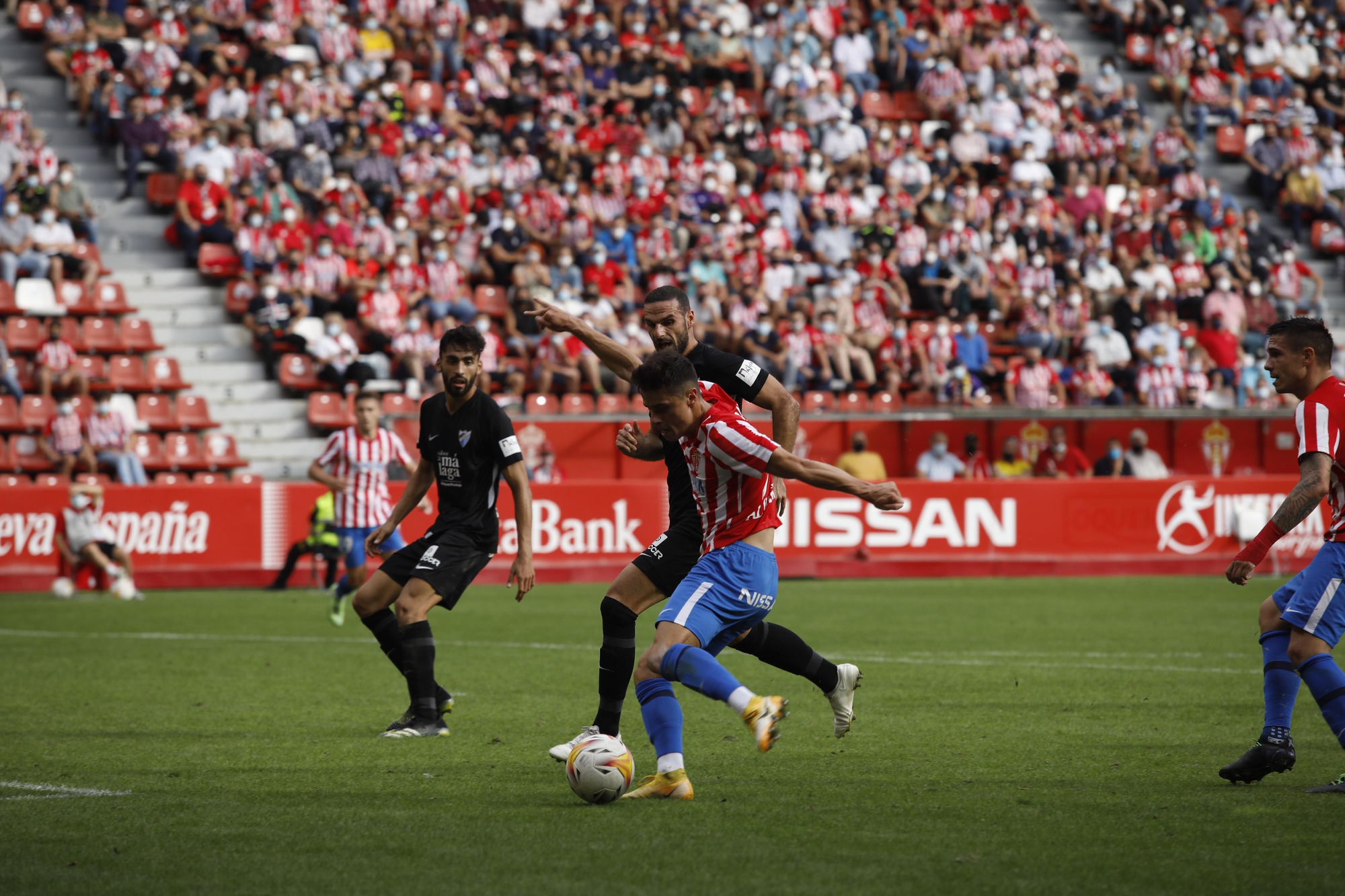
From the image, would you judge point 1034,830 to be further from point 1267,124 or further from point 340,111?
point 1267,124

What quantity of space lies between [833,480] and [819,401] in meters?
17.6

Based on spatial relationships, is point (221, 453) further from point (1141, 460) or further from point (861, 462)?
point (1141, 460)

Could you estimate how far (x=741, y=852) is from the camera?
17.0 feet

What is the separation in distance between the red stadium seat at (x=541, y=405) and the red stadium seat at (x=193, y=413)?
4527 mm

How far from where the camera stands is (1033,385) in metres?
24.0

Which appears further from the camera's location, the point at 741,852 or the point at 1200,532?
the point at 1200,532

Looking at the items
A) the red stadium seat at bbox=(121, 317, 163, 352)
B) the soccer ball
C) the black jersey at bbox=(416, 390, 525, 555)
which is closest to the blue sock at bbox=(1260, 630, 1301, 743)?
the soccer ball

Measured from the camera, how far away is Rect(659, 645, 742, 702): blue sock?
5.89 meters

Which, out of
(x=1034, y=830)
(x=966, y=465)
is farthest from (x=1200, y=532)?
(x=1034, y=830)

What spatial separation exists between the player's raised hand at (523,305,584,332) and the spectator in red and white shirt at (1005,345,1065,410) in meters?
17.5

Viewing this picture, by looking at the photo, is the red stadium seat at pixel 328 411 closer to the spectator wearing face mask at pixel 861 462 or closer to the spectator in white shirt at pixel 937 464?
the spectator wearing face mask at pixel 861 462

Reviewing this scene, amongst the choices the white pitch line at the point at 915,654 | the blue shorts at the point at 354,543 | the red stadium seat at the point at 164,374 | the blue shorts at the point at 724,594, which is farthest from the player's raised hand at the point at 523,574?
the red stadium seat at the point at 164,374

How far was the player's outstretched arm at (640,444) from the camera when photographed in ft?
23.1

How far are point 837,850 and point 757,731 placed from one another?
574mm
